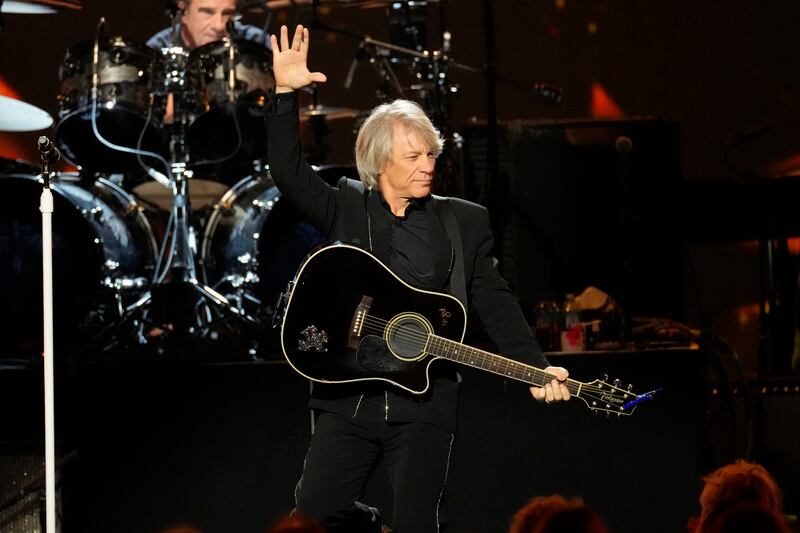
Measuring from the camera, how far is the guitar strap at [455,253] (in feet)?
13.4

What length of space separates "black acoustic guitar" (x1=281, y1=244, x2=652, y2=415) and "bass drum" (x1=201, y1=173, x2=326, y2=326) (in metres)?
2.57

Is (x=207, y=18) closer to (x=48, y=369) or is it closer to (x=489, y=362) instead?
(x=48, y=369)

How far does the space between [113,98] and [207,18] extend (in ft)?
4.50

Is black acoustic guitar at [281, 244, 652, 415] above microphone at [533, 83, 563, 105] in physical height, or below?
below

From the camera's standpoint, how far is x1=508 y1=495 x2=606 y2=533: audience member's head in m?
2.68

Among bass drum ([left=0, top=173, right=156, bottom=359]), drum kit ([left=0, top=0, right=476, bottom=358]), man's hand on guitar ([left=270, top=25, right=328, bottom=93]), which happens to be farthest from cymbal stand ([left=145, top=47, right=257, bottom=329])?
man's hand on guitar ([left=270, top=25, right=328, bottom=93])

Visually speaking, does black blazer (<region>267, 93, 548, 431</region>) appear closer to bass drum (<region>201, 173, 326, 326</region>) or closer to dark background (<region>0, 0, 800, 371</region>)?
bass drum (<region>201, 173, 326, 326</region>)

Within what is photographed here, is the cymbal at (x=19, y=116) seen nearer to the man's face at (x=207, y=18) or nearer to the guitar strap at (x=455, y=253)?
the man's face at (x=207, y=18)

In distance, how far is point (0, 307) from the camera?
20.8 ft

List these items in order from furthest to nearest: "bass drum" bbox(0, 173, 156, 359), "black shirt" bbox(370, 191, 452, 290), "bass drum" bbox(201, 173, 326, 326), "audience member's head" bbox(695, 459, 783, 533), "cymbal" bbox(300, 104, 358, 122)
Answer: "cymbal" bbox(300, 104, 358, 122), "bass drum" bbox(201, 173, 326, 326), "bass drum" bbox(0, 173, 156, 359), "black shirt" bbox(370, 191, 452, 290), "audience member's head" bbox(695, 459, 783, 533)

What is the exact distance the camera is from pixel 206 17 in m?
7.41

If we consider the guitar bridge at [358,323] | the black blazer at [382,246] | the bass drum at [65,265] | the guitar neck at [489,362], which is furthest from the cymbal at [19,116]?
the guitar neck at [489,362]

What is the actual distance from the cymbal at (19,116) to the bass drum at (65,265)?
0.52 metres

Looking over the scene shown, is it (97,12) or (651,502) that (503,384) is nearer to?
(651,502)
